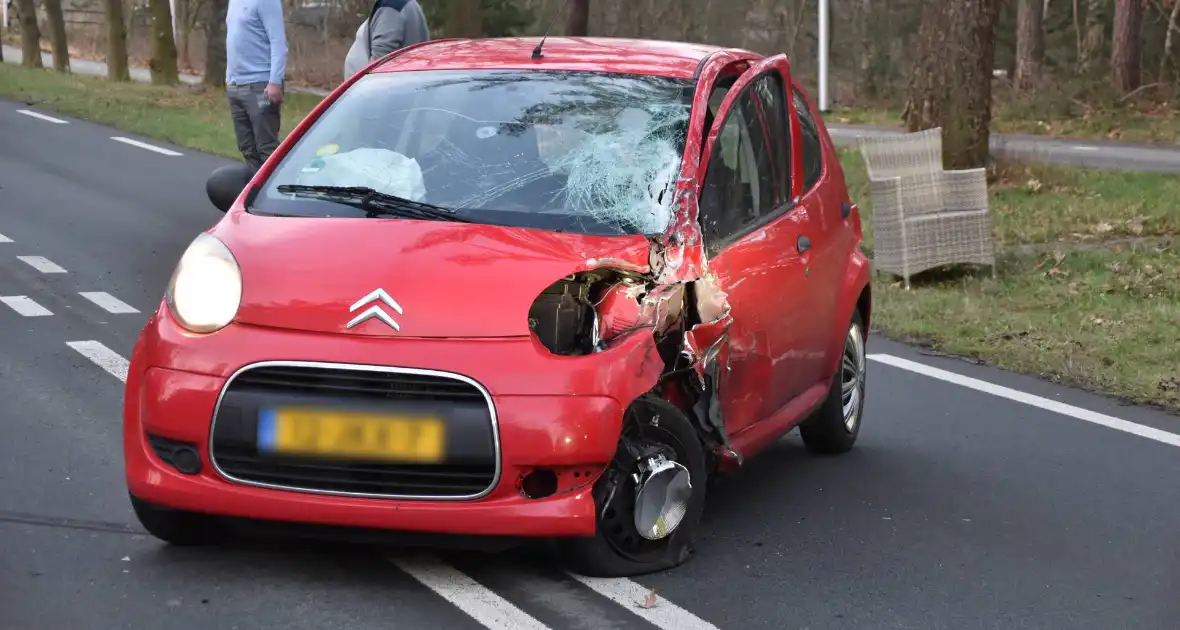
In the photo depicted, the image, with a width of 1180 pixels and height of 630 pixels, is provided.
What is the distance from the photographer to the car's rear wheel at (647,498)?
16.7 ft

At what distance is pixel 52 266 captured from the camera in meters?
11.4

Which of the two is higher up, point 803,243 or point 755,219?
point 755,219

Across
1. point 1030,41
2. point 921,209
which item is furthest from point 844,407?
point 1030,41

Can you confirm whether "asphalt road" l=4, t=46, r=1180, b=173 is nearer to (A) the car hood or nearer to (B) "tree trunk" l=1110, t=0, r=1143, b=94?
(B) "tree trunk" l=1110, t=0, r=1143, b=94

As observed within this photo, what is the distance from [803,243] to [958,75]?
9895 mm

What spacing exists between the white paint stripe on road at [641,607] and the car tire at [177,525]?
44.0 inches

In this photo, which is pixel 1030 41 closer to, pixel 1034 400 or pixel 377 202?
pixel 1034 400


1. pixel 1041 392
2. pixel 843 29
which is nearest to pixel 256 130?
pixel 1041 392

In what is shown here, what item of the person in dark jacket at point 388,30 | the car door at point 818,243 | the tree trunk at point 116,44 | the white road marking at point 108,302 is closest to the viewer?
the car door at point 818,243

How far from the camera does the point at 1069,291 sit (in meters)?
11.5

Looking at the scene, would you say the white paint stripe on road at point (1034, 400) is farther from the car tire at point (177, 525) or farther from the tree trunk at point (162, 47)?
the tree trunk at point (162, 47)

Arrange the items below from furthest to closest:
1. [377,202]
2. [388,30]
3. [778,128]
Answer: [388,30] → [778,128] → [377,202]

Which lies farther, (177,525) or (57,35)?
(57,35)

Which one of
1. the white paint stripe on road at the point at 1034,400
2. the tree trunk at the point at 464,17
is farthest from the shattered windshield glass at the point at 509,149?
the tree trunk at the point at 464,17
